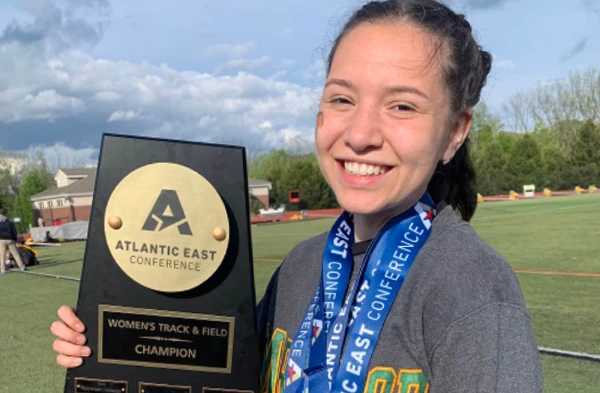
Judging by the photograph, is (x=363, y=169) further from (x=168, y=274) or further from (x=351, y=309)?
(x=168, y=274)

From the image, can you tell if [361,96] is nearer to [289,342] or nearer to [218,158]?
[218,158]

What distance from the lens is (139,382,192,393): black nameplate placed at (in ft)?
5.10

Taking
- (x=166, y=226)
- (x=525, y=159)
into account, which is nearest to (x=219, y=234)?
(x=166, y=226)

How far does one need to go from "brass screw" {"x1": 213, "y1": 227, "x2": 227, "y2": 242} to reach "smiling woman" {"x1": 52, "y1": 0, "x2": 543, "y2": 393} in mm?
270

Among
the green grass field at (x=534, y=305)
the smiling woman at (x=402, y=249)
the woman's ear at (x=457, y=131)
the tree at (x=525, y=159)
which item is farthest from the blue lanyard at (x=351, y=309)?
the tree at (x=525, y=159)

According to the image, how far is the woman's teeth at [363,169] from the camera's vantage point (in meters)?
1.32

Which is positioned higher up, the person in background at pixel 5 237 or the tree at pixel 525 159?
the tree at pixel 525 159

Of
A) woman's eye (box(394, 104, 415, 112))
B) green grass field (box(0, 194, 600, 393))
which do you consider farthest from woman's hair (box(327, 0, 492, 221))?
green grass field (box(0, 194, 600, 393))

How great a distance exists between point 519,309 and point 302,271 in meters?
0.67

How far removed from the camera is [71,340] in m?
1.58

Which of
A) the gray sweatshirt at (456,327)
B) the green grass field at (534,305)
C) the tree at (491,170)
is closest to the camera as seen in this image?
the gray sweatshirt at (456,327)

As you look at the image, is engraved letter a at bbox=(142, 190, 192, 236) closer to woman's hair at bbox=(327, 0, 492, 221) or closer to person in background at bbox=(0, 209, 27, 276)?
woman's hair at bbox=(327, 0, 492, 221)

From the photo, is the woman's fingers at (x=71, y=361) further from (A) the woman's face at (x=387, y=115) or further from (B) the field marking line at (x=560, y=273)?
(B) the field marking line at (x=560, y=273)

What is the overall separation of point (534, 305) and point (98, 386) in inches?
225
